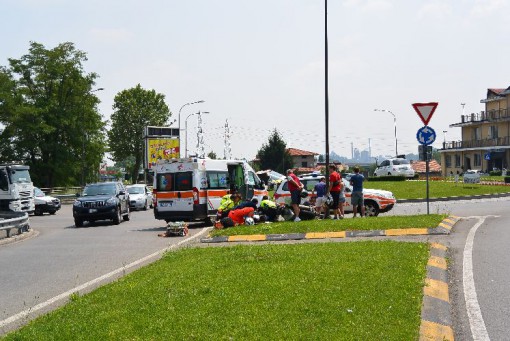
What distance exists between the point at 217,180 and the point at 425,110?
27.6ft

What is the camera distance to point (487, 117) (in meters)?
74.2

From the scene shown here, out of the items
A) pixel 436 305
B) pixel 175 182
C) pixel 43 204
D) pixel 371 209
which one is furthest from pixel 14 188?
pixel 436 305

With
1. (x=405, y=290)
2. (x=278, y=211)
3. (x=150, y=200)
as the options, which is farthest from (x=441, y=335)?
(x=150, y=200)

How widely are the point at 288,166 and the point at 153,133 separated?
105 ft

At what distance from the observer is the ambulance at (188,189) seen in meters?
23.4

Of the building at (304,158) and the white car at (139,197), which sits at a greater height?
the building at (304,158)

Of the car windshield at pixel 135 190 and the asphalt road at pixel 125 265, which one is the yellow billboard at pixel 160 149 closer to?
the car windshield at pixel 135 190

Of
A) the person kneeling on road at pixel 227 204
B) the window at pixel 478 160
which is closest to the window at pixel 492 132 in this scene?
the window at pixel 478 160

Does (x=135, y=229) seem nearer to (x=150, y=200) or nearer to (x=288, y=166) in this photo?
(x=150, y=200)

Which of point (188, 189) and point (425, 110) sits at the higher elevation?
point (425, 110)

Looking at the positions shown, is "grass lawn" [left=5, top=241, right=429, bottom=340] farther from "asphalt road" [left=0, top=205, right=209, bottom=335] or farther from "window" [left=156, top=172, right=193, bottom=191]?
"window" [left=156, top=172, right=193, bottom=191]

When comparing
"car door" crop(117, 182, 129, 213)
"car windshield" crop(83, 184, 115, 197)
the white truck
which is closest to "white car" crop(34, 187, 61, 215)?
the white truck

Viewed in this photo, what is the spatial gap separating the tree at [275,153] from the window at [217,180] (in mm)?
66176

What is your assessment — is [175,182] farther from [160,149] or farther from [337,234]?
[160,149]
